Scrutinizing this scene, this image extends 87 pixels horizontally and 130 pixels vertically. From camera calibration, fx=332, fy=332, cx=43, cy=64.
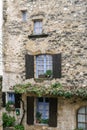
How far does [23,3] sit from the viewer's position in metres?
17.1

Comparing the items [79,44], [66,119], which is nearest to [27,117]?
[66,119]

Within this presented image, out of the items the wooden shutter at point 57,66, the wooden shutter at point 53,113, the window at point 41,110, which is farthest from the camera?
the window at point 41,110

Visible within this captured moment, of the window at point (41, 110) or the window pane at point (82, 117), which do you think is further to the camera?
the window at point (41, 110)

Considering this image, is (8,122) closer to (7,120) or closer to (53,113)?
(7,120)

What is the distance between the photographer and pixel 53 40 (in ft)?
53.8

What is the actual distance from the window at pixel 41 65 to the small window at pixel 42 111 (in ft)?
4.26

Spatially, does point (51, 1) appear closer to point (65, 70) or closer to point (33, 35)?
point (33, 35)

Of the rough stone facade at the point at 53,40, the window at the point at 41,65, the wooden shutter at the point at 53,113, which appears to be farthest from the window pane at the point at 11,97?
the wooden shutter at the point at 53,113

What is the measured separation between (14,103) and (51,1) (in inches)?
220

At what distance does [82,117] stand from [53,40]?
403 centimetres

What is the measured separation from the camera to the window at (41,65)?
16.3 meters

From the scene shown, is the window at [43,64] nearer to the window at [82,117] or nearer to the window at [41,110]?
the window at [41,110]

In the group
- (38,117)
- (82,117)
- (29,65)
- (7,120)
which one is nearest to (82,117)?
(82,117)

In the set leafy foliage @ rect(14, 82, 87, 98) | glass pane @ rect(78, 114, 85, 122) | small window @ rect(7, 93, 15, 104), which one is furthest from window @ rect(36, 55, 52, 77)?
glass pane @ rect(78, 114, 85, 122)
